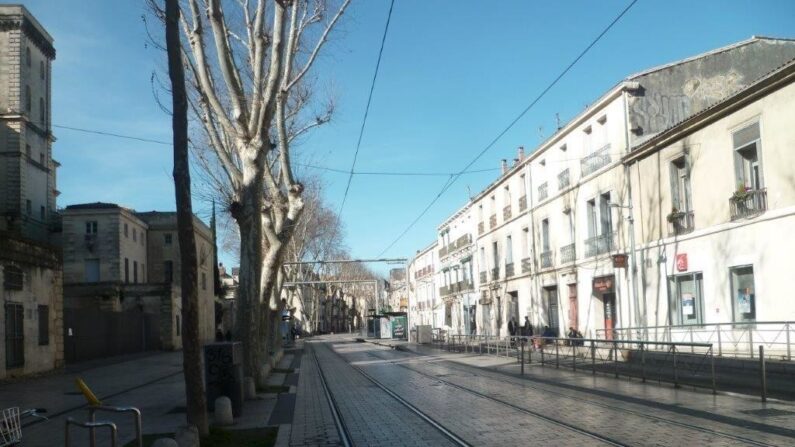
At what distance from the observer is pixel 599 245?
1158 inches

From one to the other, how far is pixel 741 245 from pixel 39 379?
20.1 m

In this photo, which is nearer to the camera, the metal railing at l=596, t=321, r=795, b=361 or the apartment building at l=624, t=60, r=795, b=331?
the metal railing at l=596, t=321, r=795, b=361

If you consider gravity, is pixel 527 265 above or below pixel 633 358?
→ above

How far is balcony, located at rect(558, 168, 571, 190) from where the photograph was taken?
32.8 m

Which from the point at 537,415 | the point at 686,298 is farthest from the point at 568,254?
the point at 537,415

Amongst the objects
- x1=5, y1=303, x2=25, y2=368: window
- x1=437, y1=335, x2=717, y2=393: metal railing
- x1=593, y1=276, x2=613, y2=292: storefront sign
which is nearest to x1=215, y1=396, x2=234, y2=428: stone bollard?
x1=437, y1=335, x2=717, y2=393: metal railing

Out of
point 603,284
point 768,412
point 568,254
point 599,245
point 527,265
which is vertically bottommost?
Result: point 768,412

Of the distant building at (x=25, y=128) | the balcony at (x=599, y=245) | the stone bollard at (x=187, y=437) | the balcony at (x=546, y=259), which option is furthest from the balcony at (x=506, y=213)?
the stone bollard at (x=187, y=437)

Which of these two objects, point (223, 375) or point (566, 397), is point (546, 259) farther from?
point (223, 375)

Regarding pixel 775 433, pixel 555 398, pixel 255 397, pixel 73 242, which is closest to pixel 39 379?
pixel 255 397

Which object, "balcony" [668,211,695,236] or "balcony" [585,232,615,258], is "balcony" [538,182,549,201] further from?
"balcony" [668,211,695,236]

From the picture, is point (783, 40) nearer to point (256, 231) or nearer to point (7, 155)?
point (256, 231)

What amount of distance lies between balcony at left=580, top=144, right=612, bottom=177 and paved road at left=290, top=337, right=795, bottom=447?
38.5ft

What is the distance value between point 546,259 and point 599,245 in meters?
6.76
